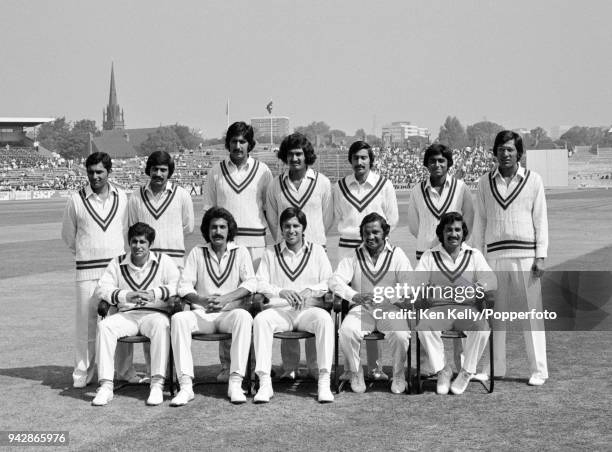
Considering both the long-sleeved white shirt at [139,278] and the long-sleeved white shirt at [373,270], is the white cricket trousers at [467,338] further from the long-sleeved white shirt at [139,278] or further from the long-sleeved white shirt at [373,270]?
the long-sleeved white shirt at [139,278]

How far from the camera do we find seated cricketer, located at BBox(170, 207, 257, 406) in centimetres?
689

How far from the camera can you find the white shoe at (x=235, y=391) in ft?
21.7

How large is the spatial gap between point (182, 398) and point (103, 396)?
2.04 feet

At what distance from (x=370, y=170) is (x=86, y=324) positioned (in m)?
2.81

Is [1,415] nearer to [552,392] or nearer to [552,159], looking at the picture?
[552,392]

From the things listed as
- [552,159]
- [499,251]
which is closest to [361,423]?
[499,251]

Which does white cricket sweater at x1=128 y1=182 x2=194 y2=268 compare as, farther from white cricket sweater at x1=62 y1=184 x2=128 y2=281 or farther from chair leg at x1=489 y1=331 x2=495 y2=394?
chair leg at x1=489 y1=331 x2=495 y2=394

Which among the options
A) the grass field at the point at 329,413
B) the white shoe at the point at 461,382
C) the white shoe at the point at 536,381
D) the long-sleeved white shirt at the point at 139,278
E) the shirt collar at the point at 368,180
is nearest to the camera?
the grass field at the point at 329,413

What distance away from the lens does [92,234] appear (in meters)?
7.61

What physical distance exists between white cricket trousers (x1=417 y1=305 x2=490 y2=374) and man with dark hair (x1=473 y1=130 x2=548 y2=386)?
1.48 feet

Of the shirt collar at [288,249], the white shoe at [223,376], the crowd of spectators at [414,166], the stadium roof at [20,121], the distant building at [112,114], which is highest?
the distant building at [112,114]

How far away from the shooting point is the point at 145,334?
278 inches

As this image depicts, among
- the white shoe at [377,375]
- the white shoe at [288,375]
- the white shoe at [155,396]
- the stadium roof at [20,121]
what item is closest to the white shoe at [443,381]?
the white shoe at [377,375]

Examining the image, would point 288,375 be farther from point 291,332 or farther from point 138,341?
point 138,341
